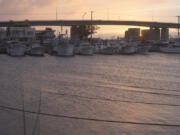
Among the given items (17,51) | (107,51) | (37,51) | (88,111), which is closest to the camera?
(88,111)

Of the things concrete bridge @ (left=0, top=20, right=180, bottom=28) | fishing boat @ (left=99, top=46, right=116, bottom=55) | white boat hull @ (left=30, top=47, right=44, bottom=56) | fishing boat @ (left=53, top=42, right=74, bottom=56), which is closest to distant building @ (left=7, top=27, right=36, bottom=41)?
concrete bridge @ (left=0, top=20, right=180, bottom=28)

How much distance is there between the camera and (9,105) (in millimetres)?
9008

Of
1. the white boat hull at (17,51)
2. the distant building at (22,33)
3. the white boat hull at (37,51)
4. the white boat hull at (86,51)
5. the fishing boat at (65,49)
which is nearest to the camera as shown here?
the white boat hull at (17,51)

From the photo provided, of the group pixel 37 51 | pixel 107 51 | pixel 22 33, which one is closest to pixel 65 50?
pixel 37 51

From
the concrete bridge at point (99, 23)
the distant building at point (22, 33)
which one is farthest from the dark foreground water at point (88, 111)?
the concrete bridge at point (99, 23)

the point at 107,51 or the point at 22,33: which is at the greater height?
the point at 22,33

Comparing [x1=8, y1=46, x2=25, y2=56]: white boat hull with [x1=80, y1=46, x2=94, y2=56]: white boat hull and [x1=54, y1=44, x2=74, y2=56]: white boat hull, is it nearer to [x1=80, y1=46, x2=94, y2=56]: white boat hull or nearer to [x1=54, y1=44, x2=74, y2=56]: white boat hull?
[x1=54, y1=44, x2=74, y2=56]: white boat hull

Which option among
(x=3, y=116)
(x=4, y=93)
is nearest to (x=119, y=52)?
(x=4, y=93)

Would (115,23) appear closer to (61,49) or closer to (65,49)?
(61,49)

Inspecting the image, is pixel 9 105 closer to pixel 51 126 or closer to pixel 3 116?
pixel 3 116

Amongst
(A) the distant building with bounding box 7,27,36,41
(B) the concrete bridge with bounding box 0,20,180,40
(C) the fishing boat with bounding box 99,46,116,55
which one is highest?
(B) the concrete bridge with bounding box 0,20,180,40

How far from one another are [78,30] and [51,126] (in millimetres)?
76587

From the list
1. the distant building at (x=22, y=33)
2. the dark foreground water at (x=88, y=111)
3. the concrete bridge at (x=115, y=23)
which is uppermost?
the concrete bridge at (x=115, y=23)

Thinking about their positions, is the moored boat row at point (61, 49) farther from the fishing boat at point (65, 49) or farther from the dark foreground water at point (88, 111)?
the dark foreground water at point (88, 111)
